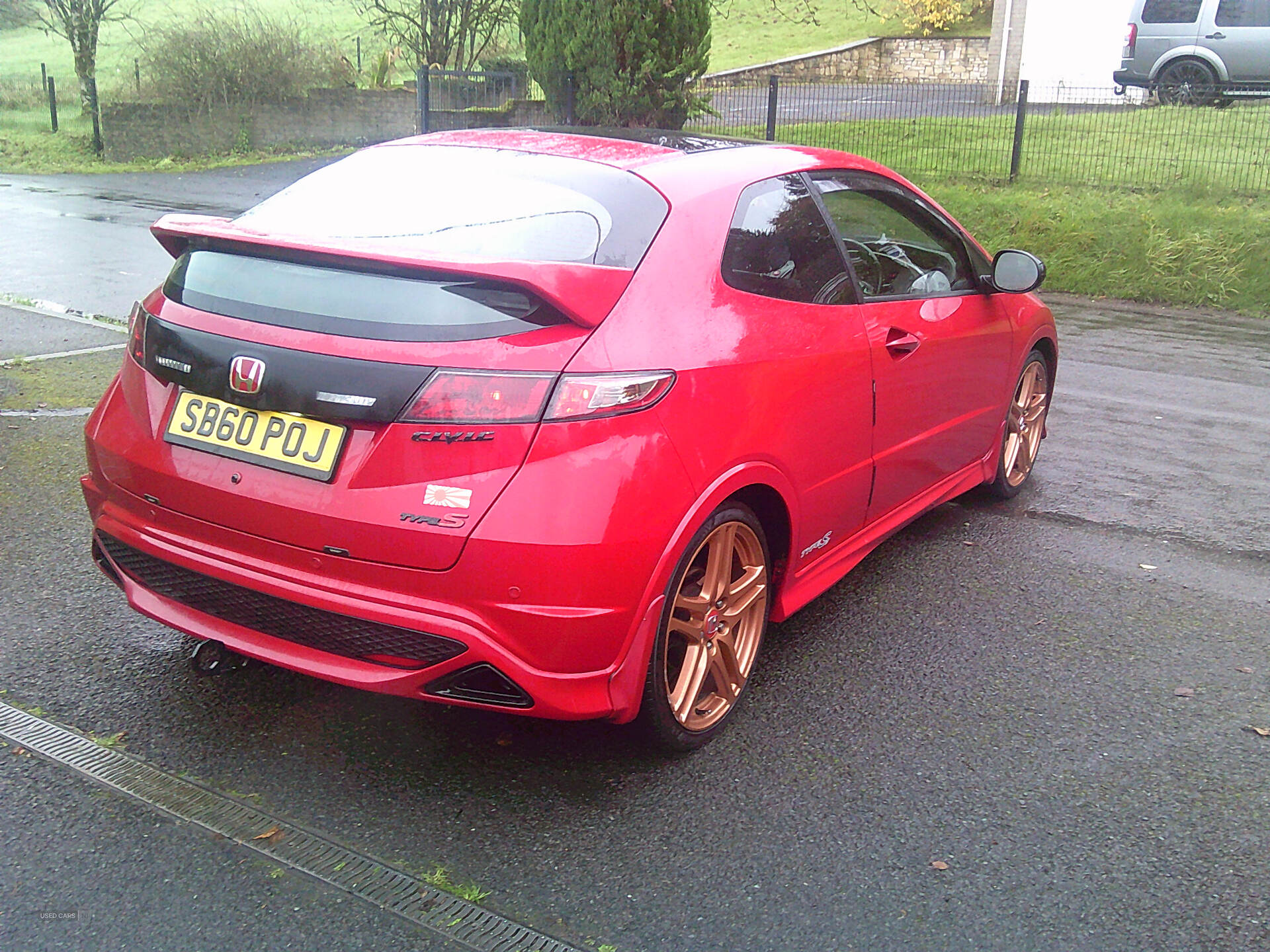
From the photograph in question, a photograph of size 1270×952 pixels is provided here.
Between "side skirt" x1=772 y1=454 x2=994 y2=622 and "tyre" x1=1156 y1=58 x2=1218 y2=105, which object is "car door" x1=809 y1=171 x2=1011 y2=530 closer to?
"side skirt" x1=772 y1=454 x2=994 y2=622

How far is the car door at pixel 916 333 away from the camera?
3.92m

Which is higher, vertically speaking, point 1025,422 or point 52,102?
point 52,102

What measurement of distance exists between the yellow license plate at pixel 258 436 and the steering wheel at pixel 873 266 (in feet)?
6.27

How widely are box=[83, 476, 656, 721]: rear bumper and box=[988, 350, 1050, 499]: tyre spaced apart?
3076 mm

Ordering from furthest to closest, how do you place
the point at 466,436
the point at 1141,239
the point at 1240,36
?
the point at 1240,36, the point at 1141,239, the point at 466,436

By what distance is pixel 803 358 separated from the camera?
11.2 ft

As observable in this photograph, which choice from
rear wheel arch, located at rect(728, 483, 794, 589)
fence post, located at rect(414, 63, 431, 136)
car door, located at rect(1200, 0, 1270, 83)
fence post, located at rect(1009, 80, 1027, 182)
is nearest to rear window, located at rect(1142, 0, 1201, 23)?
car door, located at rect(1200, 0, 1270, 83)

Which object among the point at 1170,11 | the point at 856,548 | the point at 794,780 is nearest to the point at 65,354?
the point at 856,548

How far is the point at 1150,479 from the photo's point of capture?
19.3 ft

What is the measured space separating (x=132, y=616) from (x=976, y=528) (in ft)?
11.2

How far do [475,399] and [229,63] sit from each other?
25.6m

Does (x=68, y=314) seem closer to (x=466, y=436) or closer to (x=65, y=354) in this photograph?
(x=65, y=354)

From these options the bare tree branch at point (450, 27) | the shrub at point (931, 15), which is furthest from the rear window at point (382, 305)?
the shrub at point (931, 15)

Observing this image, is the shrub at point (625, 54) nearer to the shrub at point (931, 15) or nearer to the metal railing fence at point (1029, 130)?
the metal railing fence at point (1029, 130)
